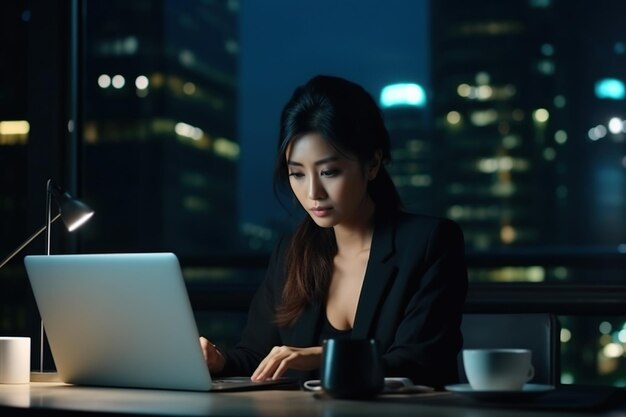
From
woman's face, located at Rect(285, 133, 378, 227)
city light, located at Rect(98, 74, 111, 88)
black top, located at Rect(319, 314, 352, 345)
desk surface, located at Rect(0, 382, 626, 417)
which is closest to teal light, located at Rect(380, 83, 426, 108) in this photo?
city light, located at Rect(98, 74, 111, 88)

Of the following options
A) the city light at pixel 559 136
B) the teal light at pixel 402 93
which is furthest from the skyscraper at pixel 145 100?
the city light at pixel 559 136

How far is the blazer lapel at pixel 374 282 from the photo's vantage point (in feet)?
7.47

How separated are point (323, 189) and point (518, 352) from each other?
0.90m

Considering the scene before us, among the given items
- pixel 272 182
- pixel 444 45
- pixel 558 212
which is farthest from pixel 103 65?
pixel 558 212

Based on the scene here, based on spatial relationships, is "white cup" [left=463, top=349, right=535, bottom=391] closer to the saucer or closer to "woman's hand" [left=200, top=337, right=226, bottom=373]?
the saucer

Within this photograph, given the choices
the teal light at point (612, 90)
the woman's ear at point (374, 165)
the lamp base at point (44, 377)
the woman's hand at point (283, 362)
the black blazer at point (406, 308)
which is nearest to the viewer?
the woman's hand at point (283, 362)

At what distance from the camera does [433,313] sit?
2.15 m

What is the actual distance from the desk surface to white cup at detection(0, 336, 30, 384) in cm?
21

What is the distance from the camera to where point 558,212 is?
12.4 m

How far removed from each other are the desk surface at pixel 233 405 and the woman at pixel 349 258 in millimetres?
497

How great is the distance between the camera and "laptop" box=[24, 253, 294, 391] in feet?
5.27

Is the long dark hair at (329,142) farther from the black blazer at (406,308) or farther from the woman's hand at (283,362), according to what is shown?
the woman's hand at (283,362)

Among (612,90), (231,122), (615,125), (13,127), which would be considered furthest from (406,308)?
(231,122)

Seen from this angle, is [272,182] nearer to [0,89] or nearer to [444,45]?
[0,89]
